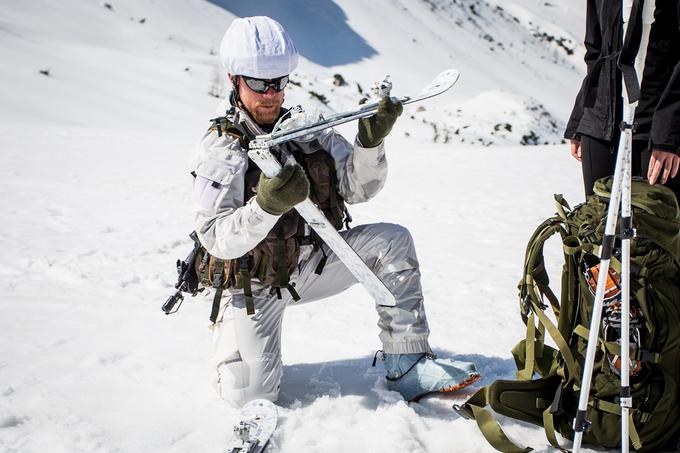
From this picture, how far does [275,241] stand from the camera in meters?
2.31

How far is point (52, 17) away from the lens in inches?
914

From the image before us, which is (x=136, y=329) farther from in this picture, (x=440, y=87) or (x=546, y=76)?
(x=546, y=76)

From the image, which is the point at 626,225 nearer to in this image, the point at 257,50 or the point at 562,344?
the point at 562,344

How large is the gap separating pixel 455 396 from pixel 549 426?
1.65ft

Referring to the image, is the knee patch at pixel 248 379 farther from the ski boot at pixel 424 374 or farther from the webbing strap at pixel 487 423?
the webbing strap at pixel 487 423

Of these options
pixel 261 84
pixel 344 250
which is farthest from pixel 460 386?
pixel 261 84

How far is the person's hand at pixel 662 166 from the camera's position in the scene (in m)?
1.87

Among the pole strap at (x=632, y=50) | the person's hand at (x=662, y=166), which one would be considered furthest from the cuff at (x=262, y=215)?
the person's hand at (x=662, y=166)

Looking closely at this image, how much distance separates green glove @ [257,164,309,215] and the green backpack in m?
0.88

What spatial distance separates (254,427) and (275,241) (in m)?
0.74

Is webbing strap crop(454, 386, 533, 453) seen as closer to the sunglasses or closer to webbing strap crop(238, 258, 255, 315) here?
webbing strap crop(238, 258, 255, 315)

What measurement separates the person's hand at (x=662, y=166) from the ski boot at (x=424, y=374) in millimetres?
1017

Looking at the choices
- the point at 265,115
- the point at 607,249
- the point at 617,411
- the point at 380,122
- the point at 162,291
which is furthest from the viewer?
the point at 162,291

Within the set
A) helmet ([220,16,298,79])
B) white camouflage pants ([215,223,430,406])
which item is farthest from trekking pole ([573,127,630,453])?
helmet ([220,16,298,79])
